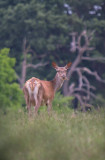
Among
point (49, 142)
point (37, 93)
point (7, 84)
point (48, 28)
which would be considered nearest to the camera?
point (49, 142)

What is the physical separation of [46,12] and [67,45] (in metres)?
3.85

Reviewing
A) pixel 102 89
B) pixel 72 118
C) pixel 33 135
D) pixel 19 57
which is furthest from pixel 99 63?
pixel 33 135

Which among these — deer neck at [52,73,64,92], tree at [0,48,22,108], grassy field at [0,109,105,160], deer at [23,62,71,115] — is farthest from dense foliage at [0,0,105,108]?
grassy field at [0,109,105,160]

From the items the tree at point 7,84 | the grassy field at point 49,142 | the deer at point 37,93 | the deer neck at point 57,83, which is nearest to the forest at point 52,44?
the tree at point 7,84

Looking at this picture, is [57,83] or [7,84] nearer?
[57,83]

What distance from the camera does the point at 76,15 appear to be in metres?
37.5

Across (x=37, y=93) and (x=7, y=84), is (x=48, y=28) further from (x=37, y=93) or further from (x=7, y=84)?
(x=37, y=93)

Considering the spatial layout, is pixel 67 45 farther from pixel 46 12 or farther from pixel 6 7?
pixel 6 7

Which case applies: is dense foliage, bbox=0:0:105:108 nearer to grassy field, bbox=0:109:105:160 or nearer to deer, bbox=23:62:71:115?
deer, bbox=23:62:71:115

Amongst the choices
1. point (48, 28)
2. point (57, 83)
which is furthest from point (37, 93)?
point (48, 28)

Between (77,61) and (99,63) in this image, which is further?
(99,63)

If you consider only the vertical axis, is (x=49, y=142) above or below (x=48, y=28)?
above

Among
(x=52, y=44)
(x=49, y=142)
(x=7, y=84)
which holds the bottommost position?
(x=7, y=84)

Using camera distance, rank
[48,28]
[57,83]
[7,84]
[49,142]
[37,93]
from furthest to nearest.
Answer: [48,28], [7,84], [57,83], [37,93], [49,142]
